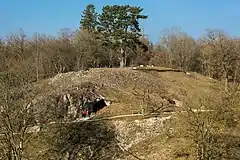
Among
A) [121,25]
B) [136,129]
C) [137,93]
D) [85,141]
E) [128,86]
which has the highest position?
[121,25]

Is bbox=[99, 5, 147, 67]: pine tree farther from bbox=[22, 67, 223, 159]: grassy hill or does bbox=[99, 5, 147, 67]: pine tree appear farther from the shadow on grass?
the shadow on grass

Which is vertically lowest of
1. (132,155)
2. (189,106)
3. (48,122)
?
(132,155)

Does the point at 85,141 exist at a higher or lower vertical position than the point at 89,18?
lower

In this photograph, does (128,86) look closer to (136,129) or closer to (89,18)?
(136,129)

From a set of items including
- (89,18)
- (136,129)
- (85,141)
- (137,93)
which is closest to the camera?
(85,141)

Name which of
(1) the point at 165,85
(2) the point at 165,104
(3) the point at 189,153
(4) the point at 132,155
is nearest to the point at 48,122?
(4) the point at 132,155

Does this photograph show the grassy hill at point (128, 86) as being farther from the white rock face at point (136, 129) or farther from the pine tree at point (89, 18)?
the pine tree at point (89, 18)

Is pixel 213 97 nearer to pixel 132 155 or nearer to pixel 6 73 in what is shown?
pixel 132 155

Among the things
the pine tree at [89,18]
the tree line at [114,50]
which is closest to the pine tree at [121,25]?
the tree line at [114,50]

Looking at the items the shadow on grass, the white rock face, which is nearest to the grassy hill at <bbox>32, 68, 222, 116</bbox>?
the white rock face

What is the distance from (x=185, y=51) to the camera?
7494 centimetres

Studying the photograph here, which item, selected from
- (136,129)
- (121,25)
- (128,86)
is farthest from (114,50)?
(136,129)

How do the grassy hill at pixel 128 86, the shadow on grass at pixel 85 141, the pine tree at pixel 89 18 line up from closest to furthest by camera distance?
the shadow on grass at pixel 85 141 → the grassy hill at pixel 128 86 → the pine tree at pixel 89 18

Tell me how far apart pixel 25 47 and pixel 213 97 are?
43.6 meters
